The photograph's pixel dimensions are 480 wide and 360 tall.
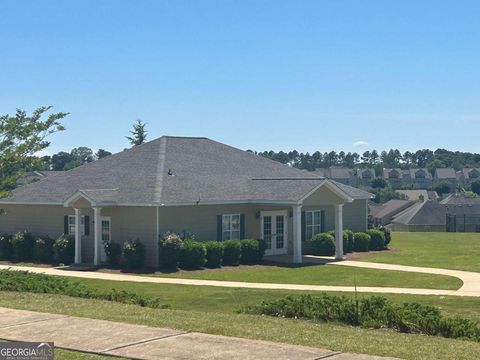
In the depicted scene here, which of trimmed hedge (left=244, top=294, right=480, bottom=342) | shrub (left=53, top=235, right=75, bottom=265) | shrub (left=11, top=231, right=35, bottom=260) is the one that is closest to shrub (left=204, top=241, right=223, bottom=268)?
shrub (left=53, top=235, right=75, bottom=265)

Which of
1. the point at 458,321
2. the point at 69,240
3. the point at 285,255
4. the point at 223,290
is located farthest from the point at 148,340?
the point at 285,255

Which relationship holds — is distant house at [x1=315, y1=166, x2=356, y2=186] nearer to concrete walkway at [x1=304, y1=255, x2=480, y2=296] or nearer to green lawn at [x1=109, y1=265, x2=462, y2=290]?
concrete walkway at [x1=304, y1=255, x2=480, y2=296]

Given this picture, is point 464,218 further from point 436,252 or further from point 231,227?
point 231,227

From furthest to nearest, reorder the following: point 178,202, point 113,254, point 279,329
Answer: point 113,254, point 178,202, point 279,329

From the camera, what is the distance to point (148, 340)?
10383 mm

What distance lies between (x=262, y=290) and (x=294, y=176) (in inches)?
697

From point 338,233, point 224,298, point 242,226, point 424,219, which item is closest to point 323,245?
point 338,233

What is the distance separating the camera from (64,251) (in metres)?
31.5

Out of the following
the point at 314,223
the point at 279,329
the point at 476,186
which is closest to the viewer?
the point at 279,329

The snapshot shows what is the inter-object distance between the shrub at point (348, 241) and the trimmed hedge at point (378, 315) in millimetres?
21567

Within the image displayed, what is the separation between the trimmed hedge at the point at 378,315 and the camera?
1171 centimetres

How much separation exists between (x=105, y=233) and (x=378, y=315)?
67.8ft

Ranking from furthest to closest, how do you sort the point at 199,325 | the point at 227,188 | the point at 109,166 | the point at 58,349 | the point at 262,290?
the point at 109,166 → the point at 227,188 → the point at 262,290 → the point at 199,325 → the point at 58,349

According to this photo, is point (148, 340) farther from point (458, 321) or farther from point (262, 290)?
point (262, 290)
